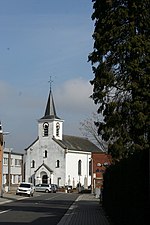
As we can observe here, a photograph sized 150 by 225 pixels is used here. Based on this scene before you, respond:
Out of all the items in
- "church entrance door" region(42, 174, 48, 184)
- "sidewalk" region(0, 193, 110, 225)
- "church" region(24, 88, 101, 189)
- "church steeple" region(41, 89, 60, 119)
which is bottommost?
"sidewalk" region(0, 193, 110, 225)

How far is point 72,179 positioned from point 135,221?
4032 inches

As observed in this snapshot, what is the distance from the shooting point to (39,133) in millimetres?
120688

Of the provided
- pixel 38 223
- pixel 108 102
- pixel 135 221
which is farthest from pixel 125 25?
pixel 135 221

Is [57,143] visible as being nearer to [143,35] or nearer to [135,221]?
[143,35]

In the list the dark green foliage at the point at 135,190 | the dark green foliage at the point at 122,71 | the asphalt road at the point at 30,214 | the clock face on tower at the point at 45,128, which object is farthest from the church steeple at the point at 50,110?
the dark green foliage at the point at 135,190

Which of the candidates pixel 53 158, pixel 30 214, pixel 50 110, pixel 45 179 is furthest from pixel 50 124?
pixel 30 214

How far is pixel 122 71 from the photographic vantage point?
28281 mm

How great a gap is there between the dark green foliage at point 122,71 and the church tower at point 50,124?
88.7m

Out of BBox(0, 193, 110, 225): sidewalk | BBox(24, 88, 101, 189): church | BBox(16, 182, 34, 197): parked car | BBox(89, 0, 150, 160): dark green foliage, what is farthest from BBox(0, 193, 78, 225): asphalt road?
BBox(24, 88, 101, 189): church

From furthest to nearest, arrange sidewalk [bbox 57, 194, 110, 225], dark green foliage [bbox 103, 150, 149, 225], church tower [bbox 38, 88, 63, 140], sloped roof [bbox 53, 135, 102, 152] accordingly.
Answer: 1. sloped roof [bbox 53, 135, 102, 152]
2. church tower [bbox 38, 88, 63, 140]
3. sidewalk [bbox 57, 194, 110, 225]
4. dark green foliage [bbox 103, 150, 149, 225]

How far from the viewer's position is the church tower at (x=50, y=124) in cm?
11800

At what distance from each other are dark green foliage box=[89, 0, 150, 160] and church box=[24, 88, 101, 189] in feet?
280

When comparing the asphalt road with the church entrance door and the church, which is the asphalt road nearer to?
the church

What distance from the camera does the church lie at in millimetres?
114500
